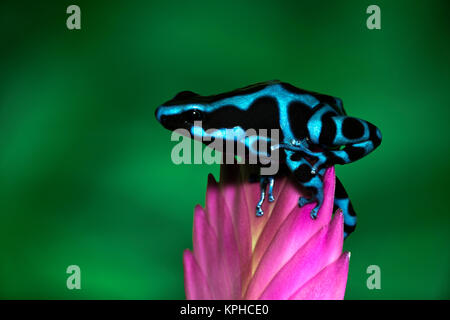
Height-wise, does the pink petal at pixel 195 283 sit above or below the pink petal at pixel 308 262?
below

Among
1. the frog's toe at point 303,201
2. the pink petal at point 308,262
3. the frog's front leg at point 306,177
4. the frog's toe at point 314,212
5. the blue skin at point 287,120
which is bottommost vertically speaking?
the pink petal at point 308,262

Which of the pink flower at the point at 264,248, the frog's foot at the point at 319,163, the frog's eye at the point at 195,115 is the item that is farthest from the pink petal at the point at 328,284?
the frog's eye at the point at 195,115

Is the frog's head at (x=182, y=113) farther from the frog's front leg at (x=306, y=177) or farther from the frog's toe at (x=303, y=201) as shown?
the frog's toe at (x=303, y=201)

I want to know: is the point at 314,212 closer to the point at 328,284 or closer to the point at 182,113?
the point at 328,284

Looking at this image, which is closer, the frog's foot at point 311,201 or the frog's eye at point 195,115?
the frog's foot at point 311,201

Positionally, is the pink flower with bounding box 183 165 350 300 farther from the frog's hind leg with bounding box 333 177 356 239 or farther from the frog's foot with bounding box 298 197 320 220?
the frog's hind leg with bounding box 333 177 356 239
